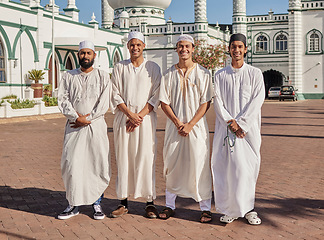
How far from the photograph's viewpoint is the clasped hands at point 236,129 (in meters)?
5.61

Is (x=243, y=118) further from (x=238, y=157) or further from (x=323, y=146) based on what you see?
(x=323, y=146)

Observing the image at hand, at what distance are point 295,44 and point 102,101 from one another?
45951 millimetres

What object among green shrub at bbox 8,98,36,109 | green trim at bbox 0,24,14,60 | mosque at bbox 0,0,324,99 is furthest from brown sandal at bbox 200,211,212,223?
green trim at bbox 0,24,14,60

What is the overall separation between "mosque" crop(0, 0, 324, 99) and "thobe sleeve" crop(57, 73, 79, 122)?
2046 centimetres

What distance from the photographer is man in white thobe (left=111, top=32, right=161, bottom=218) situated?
6.02 m

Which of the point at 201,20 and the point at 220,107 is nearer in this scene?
the point at 220,107

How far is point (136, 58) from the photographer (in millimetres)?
6090

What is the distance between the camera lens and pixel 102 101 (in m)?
6.04

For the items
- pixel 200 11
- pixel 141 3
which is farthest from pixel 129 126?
pixel 141 3

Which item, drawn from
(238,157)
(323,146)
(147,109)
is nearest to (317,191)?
(238,157)

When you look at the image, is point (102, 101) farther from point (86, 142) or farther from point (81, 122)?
point (86, 142)

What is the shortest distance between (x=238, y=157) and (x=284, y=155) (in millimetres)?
5633

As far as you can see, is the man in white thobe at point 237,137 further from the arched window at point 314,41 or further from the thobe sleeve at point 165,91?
the arched window at point 314,41

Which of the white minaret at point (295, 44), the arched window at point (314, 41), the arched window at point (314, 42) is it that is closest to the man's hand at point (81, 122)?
the white minaret at point (295, 44)
